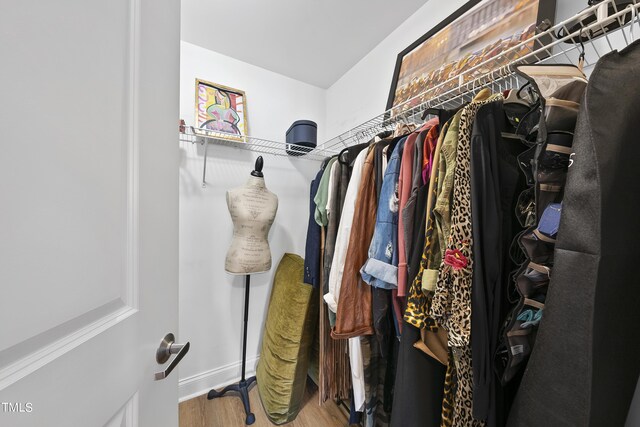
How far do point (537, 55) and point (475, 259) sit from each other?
78cm

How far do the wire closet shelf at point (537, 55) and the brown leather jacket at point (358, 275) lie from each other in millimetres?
352

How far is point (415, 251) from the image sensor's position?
709 mm

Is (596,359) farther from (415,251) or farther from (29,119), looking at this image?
(29,119)

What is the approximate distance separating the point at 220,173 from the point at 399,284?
1.39 m

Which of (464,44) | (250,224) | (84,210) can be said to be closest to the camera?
(84,210)

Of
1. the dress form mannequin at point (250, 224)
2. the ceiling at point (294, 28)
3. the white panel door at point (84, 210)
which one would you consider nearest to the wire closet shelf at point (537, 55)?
the dress form mannequin at point (250, 224)

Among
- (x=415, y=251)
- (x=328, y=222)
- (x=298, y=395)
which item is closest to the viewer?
(x=415, y=251)

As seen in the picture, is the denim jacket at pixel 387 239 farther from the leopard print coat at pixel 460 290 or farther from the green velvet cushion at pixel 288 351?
the green velvet cushion at pixel 288 351

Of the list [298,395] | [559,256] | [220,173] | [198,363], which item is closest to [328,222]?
[559,256]

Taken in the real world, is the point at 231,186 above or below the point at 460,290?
above

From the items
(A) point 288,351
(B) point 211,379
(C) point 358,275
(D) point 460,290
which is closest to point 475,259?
(D) point 460,290

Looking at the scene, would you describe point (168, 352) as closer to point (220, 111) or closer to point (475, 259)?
point (475, 259)

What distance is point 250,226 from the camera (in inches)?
53.5

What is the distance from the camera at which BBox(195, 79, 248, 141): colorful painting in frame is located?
4.88ft
